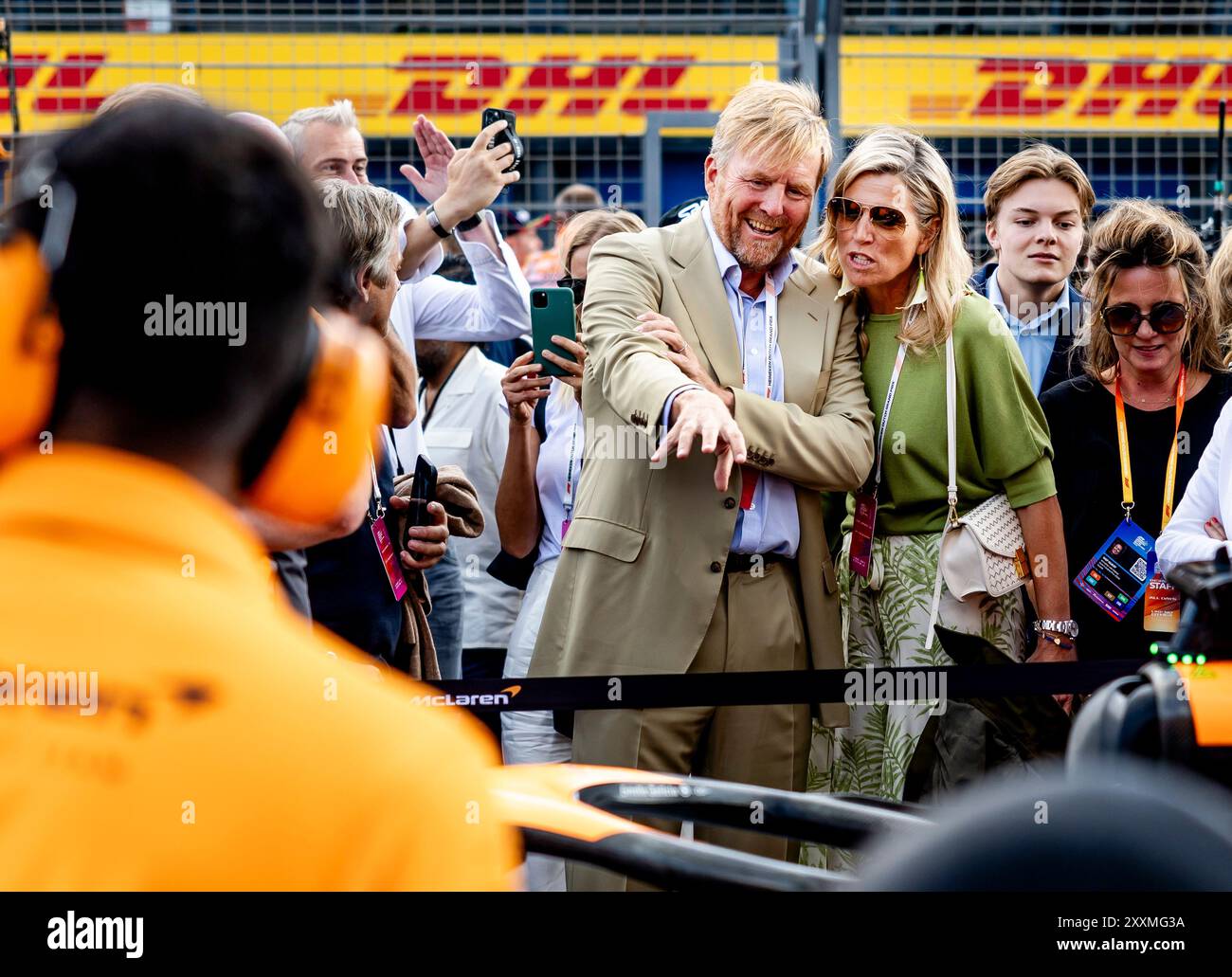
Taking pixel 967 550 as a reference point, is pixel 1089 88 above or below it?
above

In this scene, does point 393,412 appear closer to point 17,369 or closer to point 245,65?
point 17,369

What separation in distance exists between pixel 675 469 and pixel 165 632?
2.15 meters

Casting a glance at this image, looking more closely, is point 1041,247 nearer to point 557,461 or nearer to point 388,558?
point 557,461

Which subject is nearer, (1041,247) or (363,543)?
(363,543)

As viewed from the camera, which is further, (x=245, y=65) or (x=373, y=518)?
(x=245, y=65)

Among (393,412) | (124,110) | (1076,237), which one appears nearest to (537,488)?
(393,412)

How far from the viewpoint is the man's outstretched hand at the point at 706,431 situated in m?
2.76

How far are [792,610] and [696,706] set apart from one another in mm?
287

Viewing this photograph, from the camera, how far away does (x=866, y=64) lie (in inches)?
209

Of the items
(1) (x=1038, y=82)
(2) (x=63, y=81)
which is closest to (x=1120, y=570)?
(1) (x=1038, y=82)

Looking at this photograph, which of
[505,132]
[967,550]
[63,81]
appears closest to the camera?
[967,550]

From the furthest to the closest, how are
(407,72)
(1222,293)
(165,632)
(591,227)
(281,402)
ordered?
(407,72) < (591,227) < (1222,293) < (281,402) < (165,632)

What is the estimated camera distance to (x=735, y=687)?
3.09 metres
